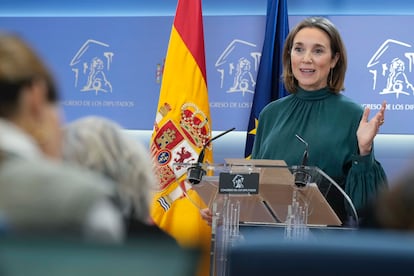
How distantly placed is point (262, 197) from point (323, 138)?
26.3 inches

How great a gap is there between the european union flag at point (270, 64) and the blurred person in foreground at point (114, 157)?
13.7 feet

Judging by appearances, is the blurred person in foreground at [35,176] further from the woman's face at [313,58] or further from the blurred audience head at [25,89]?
the woman's face at [313,58]

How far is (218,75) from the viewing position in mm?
6250

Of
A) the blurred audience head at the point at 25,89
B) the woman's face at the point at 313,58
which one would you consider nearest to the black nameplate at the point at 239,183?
the woman's face at the point at 313,58

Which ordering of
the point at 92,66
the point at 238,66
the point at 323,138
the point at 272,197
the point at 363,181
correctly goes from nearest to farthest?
1. the point at 272,197
2. the point at 363,181
3. the point at 323,138
4. the point at 238,66
5. the point at 92,66

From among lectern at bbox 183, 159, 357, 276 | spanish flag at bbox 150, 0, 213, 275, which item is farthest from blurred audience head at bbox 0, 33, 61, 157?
spanish flag at bbox 150, 0, 213, 275

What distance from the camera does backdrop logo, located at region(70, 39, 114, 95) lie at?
6.49 metres

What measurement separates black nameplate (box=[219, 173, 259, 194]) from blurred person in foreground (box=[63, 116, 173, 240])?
57.9 inches

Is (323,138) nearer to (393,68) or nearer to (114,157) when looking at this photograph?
(114,157)

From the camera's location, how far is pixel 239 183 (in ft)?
10.2

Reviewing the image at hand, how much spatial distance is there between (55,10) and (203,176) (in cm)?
402

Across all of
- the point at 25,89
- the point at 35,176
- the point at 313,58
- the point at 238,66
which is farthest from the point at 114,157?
the point at 238,66

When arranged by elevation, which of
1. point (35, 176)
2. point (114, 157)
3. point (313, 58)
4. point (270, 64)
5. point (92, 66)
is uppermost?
point (92, 66)

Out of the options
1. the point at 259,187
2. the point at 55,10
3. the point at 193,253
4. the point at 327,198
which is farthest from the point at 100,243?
the point at 55,10
